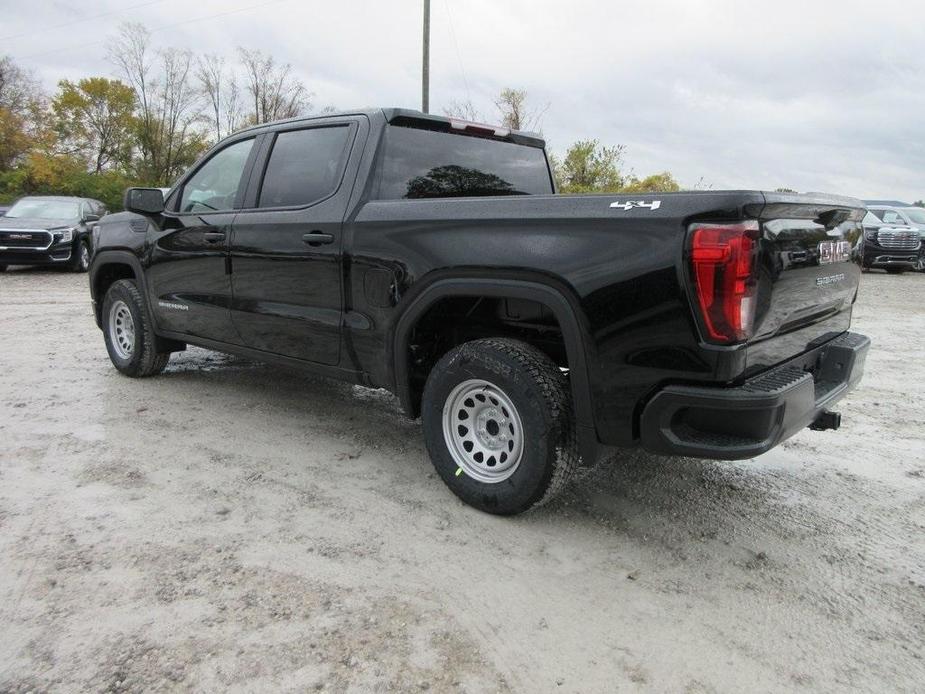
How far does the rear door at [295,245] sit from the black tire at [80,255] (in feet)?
37.3

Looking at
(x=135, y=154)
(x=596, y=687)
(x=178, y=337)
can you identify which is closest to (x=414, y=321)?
(x=596, y=687)

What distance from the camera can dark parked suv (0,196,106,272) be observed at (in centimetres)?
1324

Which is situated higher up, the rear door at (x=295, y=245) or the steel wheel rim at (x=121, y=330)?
the rear door at (x=295, y=245)

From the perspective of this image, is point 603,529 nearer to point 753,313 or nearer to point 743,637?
point 743,637

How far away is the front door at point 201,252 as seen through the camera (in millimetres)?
4426

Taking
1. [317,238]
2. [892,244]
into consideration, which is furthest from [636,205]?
[892,244]

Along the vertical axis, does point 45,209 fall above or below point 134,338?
above

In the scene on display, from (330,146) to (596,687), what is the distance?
305 centimetres

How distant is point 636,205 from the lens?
2.59 m

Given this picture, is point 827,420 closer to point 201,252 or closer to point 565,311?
A: point 565,311

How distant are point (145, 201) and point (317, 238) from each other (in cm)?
178

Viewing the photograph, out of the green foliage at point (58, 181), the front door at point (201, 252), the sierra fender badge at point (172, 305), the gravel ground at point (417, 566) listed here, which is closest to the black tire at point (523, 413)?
the gravel ground at point (417, 566)

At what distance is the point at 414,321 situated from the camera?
3.31 m

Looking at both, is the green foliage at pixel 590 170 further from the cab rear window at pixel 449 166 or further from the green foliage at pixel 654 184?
the cab rear window at pixel 449 166
